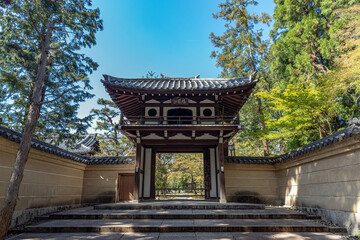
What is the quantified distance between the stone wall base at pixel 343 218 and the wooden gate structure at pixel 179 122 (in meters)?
4.02

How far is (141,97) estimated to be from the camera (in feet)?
36.2

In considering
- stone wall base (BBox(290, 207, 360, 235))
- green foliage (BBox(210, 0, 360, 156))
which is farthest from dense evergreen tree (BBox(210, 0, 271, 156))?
stone wall base (BBox(290, 207, 360, 235))

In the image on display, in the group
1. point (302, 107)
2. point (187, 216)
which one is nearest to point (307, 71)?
point (302, 107)

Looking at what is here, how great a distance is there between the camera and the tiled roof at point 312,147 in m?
5.80

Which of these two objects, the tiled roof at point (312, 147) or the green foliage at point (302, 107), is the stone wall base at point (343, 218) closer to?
the tiled roof at point (312, 147)

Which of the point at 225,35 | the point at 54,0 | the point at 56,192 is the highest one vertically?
the point at 225,35

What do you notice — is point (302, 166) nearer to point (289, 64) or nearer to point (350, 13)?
point (350, 13)

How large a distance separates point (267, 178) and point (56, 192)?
11089 millimetres

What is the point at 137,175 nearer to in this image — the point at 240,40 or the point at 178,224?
the point at 178,224

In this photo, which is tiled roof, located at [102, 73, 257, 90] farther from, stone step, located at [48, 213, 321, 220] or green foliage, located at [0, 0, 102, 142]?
stone step, located at [48, 213, 321, 220]

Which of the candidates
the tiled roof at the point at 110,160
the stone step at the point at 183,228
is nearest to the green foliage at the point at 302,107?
the stone step at the point at 183,228

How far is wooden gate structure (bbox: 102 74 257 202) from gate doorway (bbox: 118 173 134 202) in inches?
49.6

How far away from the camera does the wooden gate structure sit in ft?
33.2

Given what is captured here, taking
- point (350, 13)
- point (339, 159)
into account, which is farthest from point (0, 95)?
point (350, 13)
